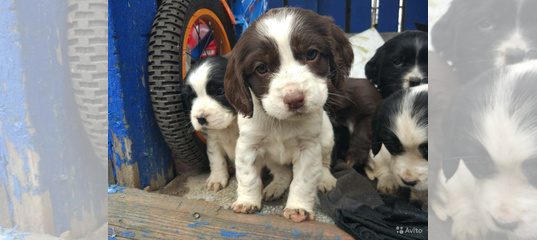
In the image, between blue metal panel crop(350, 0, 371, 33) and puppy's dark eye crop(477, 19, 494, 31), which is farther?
blue metal panel crop(350, 0, 371, 33)

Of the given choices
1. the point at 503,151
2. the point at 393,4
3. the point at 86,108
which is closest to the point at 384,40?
the point at 393,4

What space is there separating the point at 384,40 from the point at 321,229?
1.35 meters

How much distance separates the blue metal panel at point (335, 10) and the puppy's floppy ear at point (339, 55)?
0.88 m

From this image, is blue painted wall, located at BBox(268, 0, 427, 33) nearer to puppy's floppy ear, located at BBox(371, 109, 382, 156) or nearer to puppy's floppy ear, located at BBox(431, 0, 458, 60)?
puppy's floppy ear, located at BBox(371, 109, 382, 156)

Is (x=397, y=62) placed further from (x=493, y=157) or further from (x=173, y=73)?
(x=493, y=157)

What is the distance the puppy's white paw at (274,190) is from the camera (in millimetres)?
2561

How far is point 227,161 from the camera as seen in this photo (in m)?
3.01

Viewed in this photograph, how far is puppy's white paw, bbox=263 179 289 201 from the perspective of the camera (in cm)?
256

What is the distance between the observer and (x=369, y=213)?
204cm

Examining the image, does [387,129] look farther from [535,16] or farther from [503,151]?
[535,16]

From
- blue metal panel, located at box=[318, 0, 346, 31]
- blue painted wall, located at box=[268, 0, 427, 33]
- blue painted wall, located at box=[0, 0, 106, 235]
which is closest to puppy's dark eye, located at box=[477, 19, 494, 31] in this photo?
blue painted wall, located at box=[268, 0, 427, 33]

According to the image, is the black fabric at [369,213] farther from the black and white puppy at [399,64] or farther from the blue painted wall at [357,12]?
the blue painted wall at [357,12]

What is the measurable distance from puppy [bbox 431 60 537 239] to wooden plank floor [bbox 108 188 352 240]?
81cm

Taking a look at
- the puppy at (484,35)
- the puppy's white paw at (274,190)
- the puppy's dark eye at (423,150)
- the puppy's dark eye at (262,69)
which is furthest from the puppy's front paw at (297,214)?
the puppy at (484,35)
